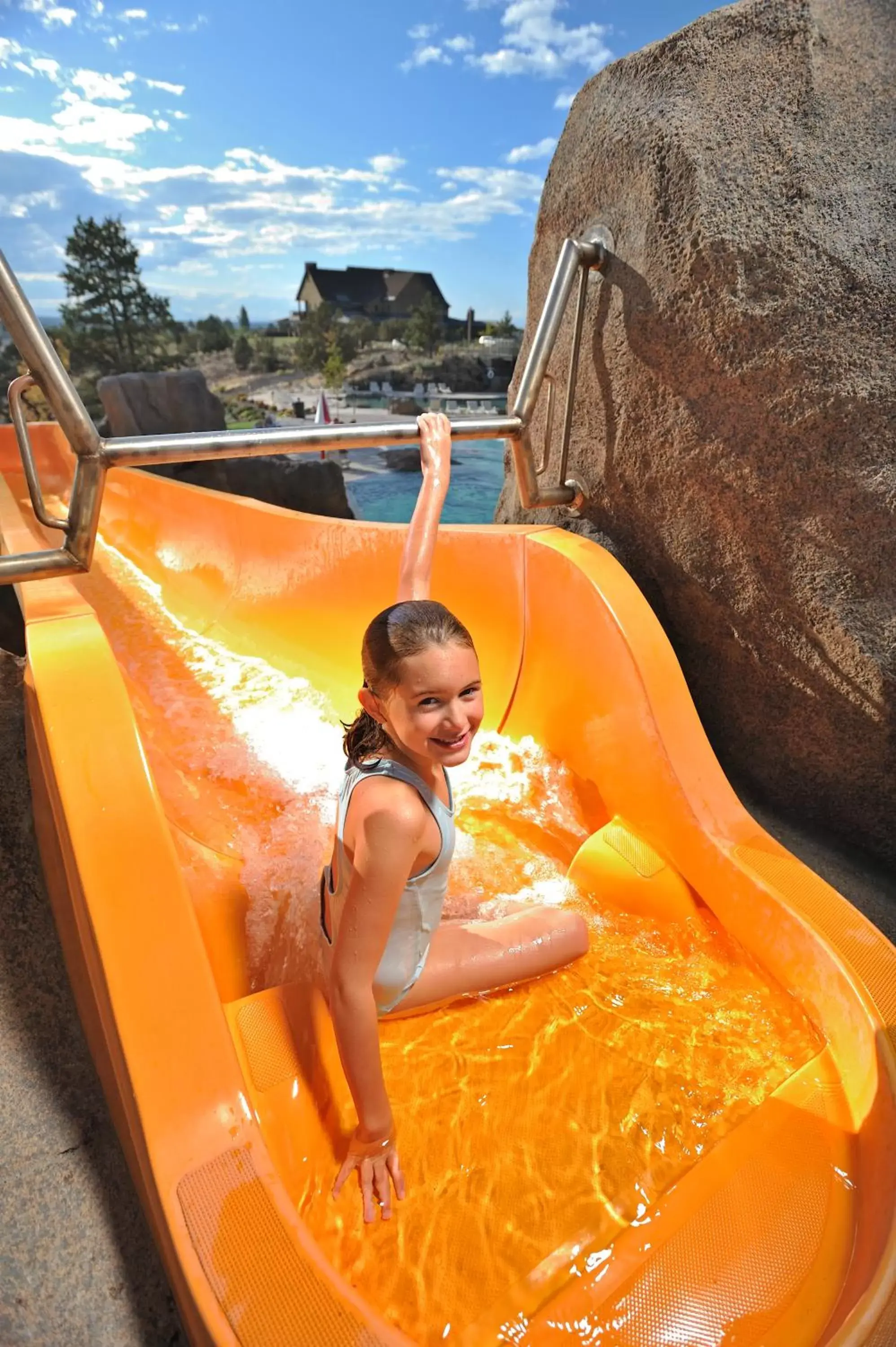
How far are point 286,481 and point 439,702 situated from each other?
7.59 meters

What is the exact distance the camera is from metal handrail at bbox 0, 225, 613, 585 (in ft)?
4.83

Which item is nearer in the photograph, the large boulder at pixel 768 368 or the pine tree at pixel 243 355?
the large boulder at pixel 768 368

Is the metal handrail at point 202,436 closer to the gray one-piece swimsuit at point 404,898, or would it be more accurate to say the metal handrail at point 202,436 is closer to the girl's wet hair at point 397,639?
the girl's wet hair at point 397,639

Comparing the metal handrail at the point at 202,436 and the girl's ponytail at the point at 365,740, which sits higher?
the metal handrail at the point at 202,436

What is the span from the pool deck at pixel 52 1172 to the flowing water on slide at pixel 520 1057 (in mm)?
272

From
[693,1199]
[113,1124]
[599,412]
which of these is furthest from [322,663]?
[693,1199]

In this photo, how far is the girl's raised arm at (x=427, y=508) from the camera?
1.57 m

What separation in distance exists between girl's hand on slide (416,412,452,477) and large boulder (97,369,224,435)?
29.3 feet

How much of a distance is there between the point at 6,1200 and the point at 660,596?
1936 millimetres

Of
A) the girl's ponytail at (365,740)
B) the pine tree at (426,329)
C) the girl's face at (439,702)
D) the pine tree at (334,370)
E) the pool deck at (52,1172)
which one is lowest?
the pool deck at (52,1172)

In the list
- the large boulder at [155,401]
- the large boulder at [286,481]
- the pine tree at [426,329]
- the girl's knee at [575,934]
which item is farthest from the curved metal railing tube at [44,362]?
the pine tree at [426,329]

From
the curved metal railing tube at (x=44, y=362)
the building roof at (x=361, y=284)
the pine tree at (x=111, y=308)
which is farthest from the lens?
the building roof at (x=361, y=284)

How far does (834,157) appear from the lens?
1.57m

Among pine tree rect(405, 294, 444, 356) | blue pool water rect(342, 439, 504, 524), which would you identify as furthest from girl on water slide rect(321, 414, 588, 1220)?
pine tree rect(405, 294, 444, 356)
